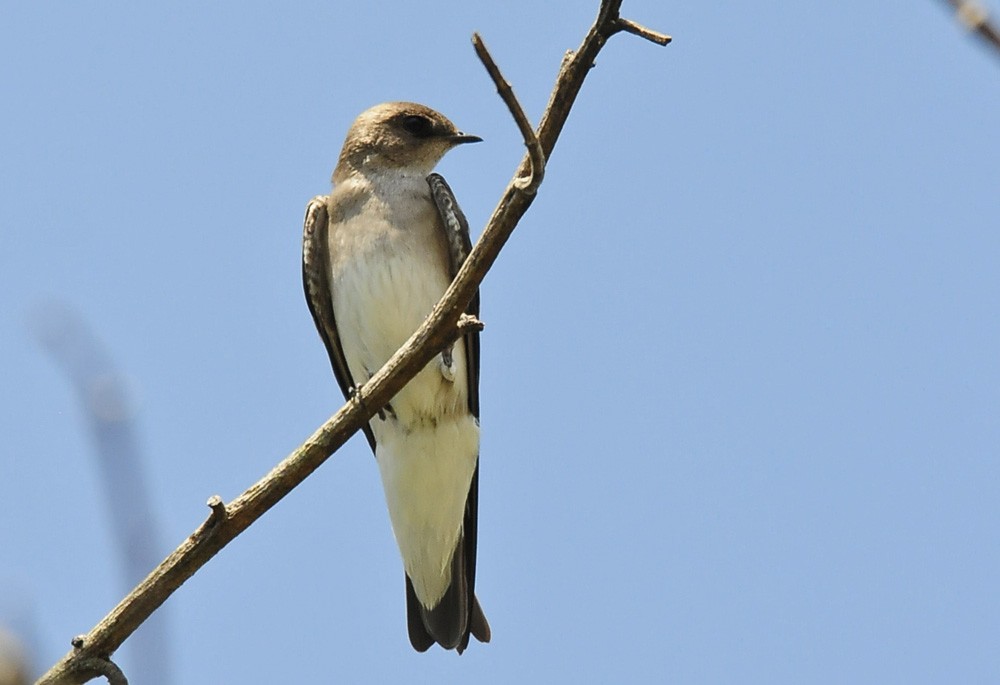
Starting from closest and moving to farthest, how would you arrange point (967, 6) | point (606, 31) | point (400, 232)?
point (967, 6) < point (606, 31) < point (400, 232)

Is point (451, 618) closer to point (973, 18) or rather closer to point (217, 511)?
point (217, 511)

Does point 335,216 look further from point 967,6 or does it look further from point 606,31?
point 967,6

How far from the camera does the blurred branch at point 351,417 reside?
162 inches

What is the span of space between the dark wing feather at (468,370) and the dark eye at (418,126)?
49cm

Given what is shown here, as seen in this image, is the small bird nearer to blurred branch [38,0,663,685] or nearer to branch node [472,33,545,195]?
blurred branch [38,0,663,685]

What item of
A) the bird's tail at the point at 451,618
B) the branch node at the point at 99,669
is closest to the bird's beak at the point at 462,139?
the bird's tail at the point at 451,618

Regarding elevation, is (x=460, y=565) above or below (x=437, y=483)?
below

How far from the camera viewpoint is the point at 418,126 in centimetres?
816

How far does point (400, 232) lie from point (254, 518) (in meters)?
3.09

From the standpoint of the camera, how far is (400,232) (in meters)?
7.21

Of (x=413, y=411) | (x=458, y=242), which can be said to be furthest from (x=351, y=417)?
(x=458, y=242)

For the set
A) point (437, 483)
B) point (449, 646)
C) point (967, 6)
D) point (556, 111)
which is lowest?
point (449, 646)

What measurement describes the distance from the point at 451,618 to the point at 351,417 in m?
2.91

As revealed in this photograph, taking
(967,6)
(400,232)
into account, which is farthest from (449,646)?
(967,6)
